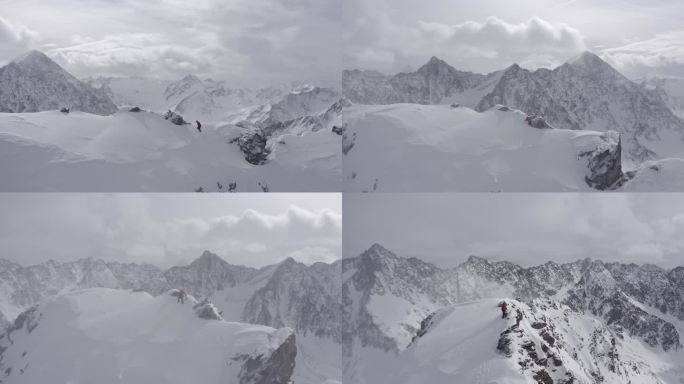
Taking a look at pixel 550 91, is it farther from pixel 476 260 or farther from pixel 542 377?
pixel 542 377

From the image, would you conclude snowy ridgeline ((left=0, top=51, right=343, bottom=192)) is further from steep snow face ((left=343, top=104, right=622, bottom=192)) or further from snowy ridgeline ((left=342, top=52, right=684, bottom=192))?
snowy ridgeline ((left=342, top=52, right=684, bottom=192))

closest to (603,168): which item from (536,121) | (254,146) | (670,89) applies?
(536,121)

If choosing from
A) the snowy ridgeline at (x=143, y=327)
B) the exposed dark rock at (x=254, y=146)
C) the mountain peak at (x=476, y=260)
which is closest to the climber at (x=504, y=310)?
the mountain peak at (x=476, y=260)

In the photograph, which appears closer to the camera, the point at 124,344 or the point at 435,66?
the point at 124,344

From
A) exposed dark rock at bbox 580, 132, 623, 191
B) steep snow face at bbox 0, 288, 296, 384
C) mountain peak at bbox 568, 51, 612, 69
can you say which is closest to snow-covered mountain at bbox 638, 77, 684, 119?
mountain peak at bbox 568, 51, 612, 69

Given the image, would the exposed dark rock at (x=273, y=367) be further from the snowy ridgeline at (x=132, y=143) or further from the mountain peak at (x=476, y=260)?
the mountain peak at (x=476, y=260)
